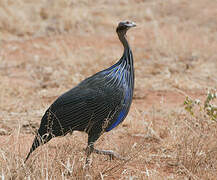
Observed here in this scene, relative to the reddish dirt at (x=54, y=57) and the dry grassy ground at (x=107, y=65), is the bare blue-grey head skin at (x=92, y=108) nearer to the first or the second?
the dry grassy ground at (x=107, y=65)

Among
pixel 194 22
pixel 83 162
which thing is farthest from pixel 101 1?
pixel 83 162

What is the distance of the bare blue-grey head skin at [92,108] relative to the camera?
3.33m

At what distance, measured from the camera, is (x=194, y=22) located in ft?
35.7

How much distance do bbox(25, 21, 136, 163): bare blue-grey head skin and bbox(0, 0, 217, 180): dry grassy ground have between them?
0.12 metres

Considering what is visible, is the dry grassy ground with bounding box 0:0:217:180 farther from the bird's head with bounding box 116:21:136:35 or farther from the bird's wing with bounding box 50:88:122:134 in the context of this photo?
the bird's head with bounding box 116:21:136:35

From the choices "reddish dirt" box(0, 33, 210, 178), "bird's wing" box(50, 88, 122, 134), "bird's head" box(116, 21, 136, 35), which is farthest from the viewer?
"reddish dirt" box(0, 33, 210, 178)

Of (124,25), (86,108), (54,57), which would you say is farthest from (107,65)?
(86,108)

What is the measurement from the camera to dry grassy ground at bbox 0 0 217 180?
3.34 metres

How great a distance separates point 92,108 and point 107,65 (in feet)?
13.3

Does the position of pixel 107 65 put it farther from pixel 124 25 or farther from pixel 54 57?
pixel 124 25

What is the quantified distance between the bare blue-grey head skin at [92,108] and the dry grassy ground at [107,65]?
0.12 m

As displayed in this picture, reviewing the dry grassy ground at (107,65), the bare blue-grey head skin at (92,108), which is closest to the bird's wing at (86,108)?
the bare blue-grey head skin at (92,108)

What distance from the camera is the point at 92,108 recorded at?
333 centimetres

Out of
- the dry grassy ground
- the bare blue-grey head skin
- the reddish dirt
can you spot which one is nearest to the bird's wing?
the bare blue-grey head skin
